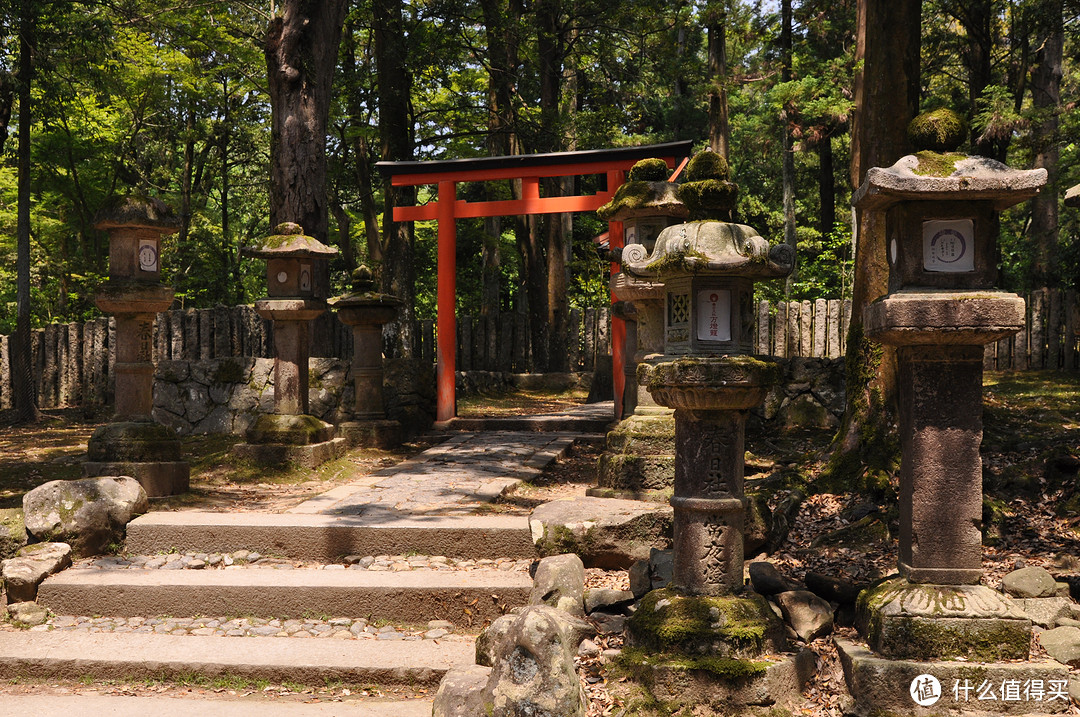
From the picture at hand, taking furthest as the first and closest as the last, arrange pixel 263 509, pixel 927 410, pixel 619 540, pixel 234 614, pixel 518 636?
1. pixel 263 509
2. pixel 619 540
3. pixel 234 614
4. pixel 927 410
5. pixel 518 636

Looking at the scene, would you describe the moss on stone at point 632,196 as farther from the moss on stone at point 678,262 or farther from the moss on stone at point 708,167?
the moss on stone at point 678,262

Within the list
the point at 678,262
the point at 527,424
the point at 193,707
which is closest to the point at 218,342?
the point at 527,424

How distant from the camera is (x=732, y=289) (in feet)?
15.5

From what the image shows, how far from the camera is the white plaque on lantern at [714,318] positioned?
15.3 feet

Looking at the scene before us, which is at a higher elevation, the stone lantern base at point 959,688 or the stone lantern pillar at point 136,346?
the stone lantern pillar at point 136,346

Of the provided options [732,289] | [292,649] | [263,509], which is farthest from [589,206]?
[292,649]

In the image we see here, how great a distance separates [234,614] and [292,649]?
82cm

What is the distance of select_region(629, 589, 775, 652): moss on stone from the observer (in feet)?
14.1

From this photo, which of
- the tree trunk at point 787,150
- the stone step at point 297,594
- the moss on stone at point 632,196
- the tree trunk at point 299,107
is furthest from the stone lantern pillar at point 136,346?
the tree trunk at point 787,150

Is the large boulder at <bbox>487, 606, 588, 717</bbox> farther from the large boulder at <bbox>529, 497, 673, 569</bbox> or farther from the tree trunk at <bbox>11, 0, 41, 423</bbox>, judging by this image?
the tree trunk at <bbox>11, 0, 41, 423</bbox>

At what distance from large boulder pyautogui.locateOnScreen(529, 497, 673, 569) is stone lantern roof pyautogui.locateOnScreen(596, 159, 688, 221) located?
10.8 ft

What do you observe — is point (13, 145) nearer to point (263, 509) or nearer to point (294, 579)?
point (263, 509)

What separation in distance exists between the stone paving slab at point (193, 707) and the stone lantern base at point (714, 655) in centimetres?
120

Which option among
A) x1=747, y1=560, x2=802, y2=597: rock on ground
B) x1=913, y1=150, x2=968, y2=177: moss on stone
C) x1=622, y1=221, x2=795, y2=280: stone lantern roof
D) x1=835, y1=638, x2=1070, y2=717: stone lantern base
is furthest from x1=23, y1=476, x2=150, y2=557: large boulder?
x1=913, y1=150, x2=968, y2=177: moss on stone
